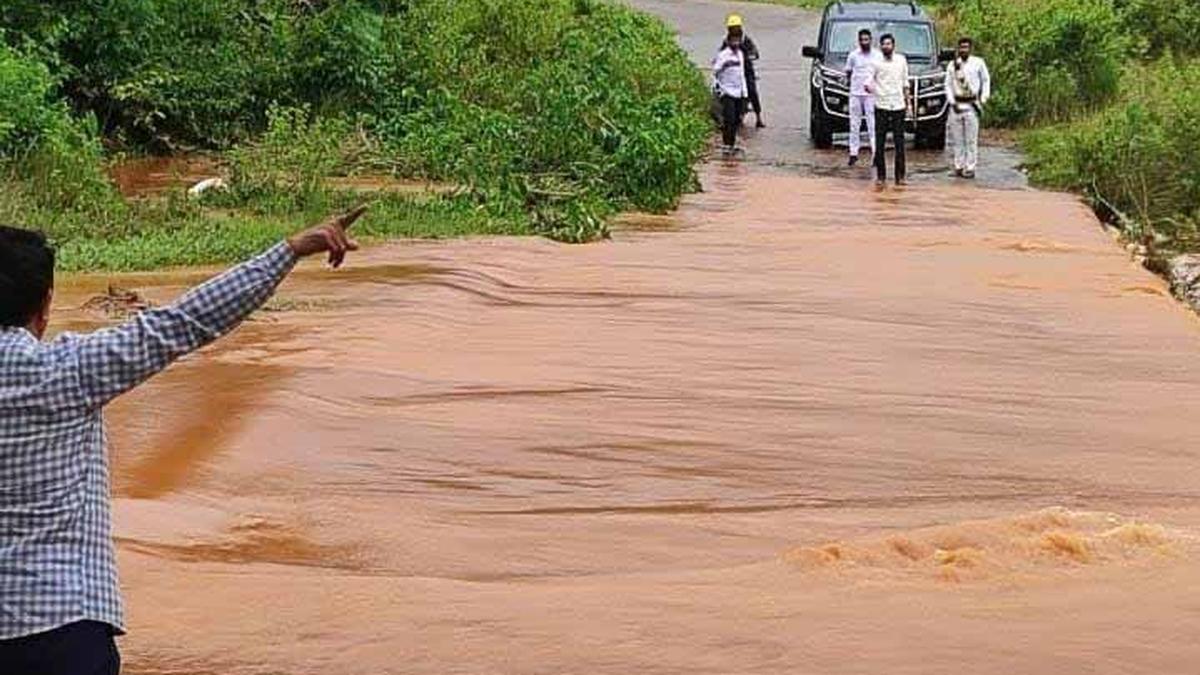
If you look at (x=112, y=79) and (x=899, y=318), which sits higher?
(x=112, y=79)

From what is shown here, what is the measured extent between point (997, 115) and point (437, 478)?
19.7 meters

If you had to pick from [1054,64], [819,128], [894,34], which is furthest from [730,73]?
[1054,64]

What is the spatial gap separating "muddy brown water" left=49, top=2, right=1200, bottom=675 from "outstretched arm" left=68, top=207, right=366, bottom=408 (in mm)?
2331

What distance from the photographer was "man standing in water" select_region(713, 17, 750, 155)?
74.8 feet

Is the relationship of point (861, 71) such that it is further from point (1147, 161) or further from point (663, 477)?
point (663, 477)

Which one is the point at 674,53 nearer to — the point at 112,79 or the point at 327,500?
the point at 112,79

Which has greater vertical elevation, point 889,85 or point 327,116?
point 889,85

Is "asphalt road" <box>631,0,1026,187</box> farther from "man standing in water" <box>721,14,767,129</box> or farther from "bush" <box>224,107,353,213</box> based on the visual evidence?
"bush" <box>224,107,353,213</box>

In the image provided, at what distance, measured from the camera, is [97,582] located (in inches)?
146

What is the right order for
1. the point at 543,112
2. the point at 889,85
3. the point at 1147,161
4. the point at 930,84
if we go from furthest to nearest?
the point at 930,84
the point at 889,85
the point at 1147,161
the point at 543,112

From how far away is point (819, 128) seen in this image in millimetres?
24078

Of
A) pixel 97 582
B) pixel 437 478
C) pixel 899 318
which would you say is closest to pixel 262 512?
pixel 437 478

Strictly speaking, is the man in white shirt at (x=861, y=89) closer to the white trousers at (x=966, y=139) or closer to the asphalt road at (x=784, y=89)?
the asphalt road at (x=784, y=89)

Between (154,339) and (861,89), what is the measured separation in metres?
18.4
